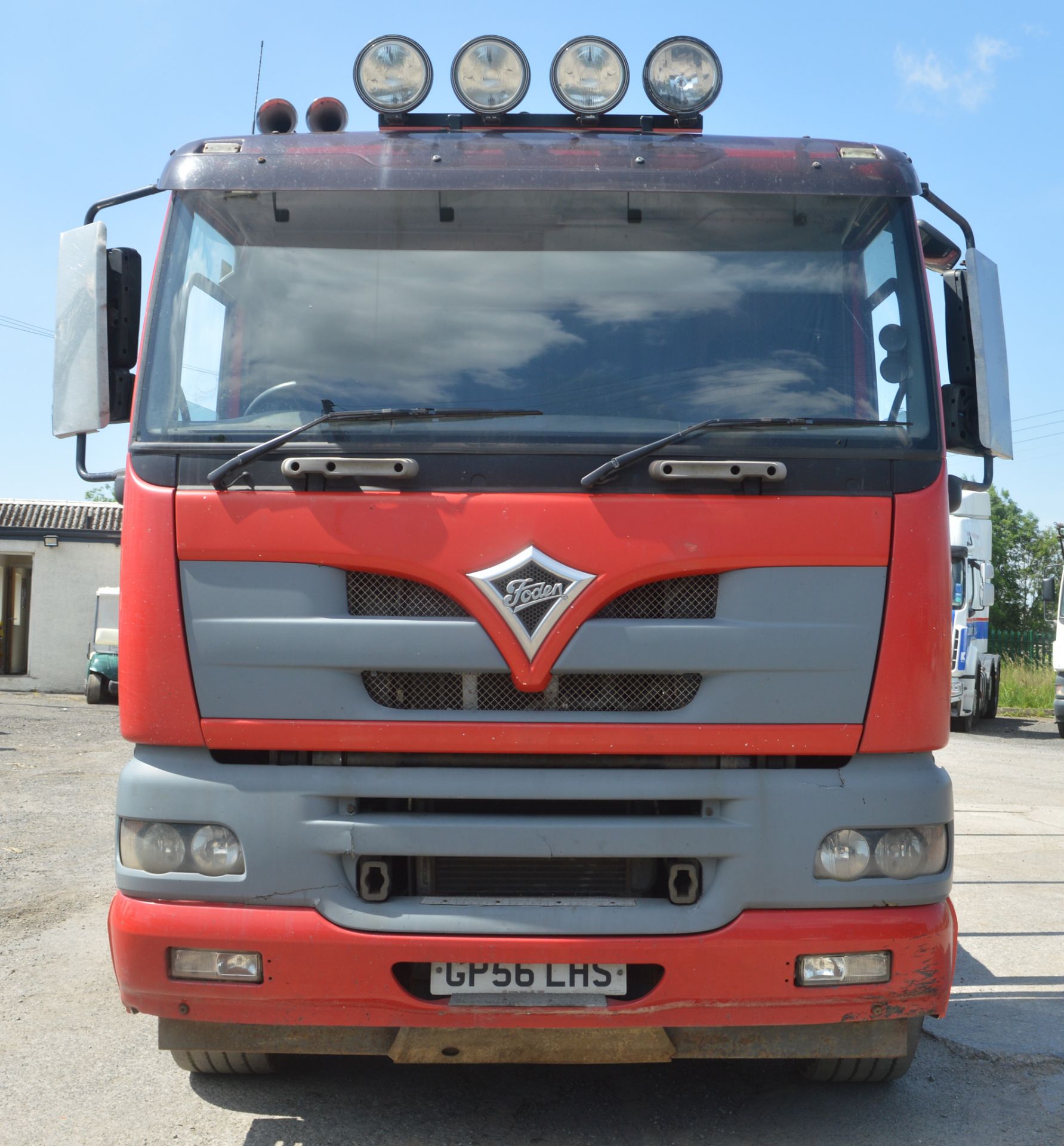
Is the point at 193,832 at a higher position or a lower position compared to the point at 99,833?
higher

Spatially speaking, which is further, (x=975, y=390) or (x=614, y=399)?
(x=975, y=390)

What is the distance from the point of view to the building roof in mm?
28344

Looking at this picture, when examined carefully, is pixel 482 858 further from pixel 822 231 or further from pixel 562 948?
pixel 822 231

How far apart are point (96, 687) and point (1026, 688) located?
18.4 m

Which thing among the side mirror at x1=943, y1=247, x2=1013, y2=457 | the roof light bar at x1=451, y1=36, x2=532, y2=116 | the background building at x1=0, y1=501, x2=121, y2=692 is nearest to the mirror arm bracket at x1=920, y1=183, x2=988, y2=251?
the side mirror at x1=943, y1=247, x2=1013, y2=457

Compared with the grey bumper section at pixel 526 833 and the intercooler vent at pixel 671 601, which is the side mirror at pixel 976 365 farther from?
the grey bumper section at pixel 526 833

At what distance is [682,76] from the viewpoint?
156 inches

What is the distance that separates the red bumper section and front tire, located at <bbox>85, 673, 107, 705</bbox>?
2211 cm

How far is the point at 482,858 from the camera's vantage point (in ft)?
10.1

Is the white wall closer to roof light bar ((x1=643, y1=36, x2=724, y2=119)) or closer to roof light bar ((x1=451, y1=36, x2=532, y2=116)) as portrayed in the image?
roof light bar ((x1=451, y1=36, x2=532, y2=116))

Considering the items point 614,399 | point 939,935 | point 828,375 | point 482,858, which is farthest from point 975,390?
point 482,858

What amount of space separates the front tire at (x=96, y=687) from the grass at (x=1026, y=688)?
17.9 metres

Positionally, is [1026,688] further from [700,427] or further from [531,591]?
[531,591]

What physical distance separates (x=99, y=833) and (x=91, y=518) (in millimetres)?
23241
